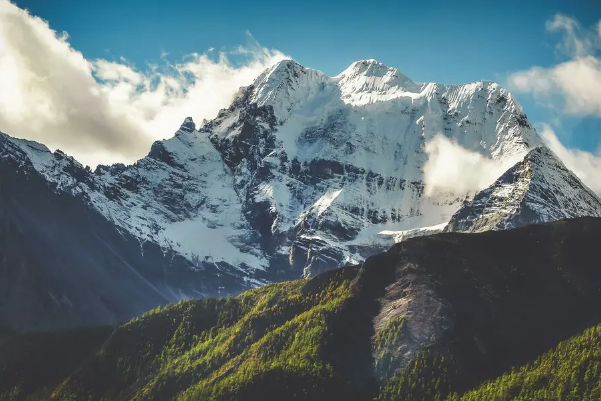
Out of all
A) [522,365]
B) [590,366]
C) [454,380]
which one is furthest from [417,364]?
[590,366]

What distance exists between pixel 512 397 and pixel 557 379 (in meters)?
10.5

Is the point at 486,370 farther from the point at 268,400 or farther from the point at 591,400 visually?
the point at 268,400

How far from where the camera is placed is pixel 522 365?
649 feet

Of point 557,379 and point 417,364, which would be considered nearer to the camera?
point 557,379

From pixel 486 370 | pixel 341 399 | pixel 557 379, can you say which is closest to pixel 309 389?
pixel 341 399

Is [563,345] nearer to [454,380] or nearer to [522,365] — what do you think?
[522,365]

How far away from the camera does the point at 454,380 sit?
19575 centimetres

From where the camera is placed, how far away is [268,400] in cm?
19962

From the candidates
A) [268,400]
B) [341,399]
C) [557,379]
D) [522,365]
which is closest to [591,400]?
[557,379]

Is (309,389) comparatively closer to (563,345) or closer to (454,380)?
(454,380)

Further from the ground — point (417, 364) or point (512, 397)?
point (417, 364)

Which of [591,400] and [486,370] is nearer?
[591,400]

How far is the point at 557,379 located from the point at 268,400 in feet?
215

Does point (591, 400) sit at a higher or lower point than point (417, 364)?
lower
